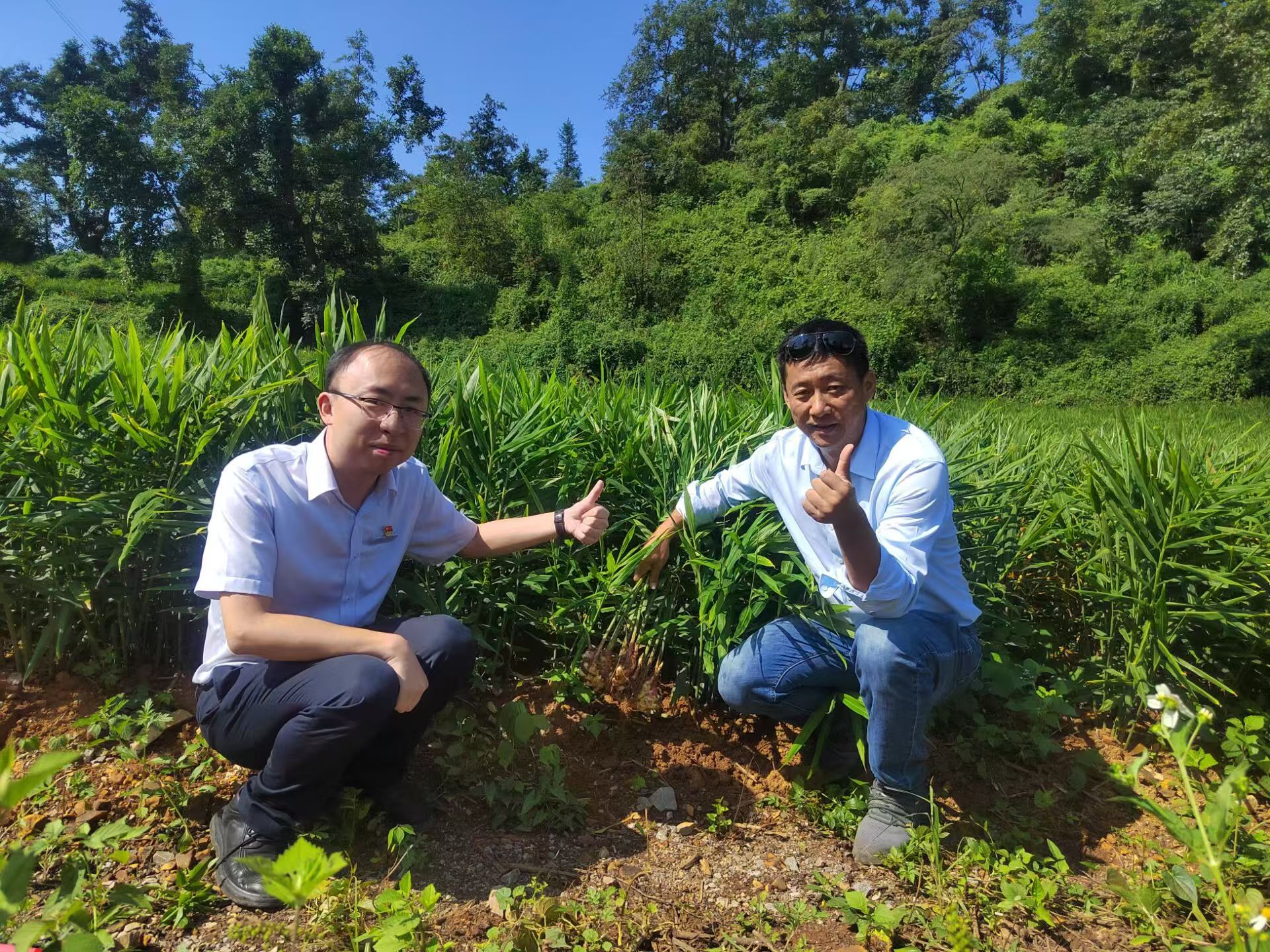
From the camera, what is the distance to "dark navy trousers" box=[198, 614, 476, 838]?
1.42m

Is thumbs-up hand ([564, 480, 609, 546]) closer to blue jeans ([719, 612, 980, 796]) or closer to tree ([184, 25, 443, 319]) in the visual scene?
blue jeans ([719, 612, 980, 796])

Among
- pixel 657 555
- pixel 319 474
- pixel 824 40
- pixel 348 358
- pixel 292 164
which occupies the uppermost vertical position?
pixel 824 40

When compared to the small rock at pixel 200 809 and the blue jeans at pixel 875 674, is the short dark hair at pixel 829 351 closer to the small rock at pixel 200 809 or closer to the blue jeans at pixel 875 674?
the blue jeans at pixel 875 674

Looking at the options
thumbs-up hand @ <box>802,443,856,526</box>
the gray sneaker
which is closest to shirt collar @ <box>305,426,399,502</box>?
thumbs-up hand @ <box>802,443,856,526</box>

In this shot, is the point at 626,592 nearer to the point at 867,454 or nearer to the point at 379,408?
the point at 867,454

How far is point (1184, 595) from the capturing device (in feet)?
7.16

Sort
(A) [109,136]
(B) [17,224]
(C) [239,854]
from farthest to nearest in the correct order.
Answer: (B) [17,224], (A) [109,136], (C) [239,854]

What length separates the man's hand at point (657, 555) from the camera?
201 centimetres

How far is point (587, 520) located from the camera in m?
1.85

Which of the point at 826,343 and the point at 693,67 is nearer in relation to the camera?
the point at 826,343

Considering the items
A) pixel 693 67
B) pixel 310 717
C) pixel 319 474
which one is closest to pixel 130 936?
pixel 310 717

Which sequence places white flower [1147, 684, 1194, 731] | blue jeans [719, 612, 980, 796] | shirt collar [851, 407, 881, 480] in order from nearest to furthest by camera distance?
white flower [1147, 684, 1194, 731], blue jeans [719, 612, 980, 796], shirt collar [851, 407, 881, 480]

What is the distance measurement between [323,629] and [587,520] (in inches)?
26.2

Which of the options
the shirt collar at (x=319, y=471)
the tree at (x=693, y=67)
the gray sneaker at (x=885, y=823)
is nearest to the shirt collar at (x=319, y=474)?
the shirt collar at (x=319, y=471)
